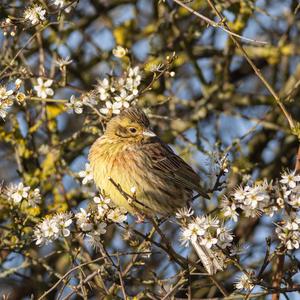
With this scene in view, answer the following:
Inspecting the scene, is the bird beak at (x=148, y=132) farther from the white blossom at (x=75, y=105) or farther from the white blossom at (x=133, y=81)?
the white blossom at (x=75, y=105)

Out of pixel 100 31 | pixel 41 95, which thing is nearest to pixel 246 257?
pixel 41 95

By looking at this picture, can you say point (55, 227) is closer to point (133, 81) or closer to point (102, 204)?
point (102, 204)

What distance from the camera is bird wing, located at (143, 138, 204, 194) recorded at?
22.3 feet

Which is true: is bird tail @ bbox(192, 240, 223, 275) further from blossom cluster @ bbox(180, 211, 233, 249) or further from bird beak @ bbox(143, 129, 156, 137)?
bird beak @ bbox(143, 129, 156, 137)

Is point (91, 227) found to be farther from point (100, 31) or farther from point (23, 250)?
point (100, 31)

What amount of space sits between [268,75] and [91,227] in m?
5.09

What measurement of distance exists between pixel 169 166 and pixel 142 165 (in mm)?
316

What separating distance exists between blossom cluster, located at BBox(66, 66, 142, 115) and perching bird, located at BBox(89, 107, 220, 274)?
564 mm

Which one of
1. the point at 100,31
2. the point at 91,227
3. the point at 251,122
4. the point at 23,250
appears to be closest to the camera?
the point at 91,227

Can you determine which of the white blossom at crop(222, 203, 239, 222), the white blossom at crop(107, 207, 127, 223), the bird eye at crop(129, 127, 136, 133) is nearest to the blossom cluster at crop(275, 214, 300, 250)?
the white blossom at crop(222, 203, 239, 222)

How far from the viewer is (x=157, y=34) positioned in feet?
26.9

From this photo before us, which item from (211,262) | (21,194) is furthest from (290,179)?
(21,194)

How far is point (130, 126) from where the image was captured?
22.2 feet

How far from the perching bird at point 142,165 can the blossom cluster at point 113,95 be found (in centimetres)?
56
